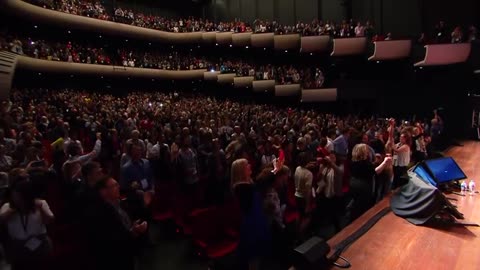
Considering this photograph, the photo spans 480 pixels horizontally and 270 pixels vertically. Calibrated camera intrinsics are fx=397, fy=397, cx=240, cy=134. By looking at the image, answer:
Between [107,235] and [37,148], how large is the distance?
8.32 feet

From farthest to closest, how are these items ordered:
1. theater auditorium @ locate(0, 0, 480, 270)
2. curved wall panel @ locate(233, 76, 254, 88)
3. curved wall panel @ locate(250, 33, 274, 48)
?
curved wall panel @ locate(233, 76, 254, 88), curved wall panel @ locate(250, 33, 274, 48), theater auditorium @ locate(0, 0, 480, 270)

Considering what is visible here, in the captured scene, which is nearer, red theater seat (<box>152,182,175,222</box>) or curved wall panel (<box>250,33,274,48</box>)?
red theater seat (<box>152,182,175,222</box>)

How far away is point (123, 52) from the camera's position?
19562mm

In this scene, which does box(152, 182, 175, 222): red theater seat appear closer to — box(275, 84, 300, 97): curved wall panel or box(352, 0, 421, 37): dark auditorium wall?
box(275, 84, 300, 97): curved wall panel

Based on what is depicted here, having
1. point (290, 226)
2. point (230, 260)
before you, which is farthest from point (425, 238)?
point (230, 260)

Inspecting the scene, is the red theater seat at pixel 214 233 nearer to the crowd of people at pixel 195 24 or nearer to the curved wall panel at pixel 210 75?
the crowd of people at pixel 195 24

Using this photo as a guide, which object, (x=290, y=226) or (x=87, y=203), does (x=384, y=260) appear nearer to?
(x=290, y=226)

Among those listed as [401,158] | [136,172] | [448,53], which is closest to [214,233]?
[136,172]

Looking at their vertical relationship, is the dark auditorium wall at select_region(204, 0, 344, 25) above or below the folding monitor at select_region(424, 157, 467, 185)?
above

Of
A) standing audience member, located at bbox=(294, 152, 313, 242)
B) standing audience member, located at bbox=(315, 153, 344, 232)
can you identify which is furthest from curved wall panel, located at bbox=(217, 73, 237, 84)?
standing audience member, located at bbox=(294, 152, 313, 242)

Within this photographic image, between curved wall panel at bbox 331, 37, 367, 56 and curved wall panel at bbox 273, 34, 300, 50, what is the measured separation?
6.93 feet

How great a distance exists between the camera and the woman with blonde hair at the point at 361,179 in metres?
4.16

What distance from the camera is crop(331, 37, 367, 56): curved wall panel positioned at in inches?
593

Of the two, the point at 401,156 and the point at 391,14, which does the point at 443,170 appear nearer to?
the point at 401,156
